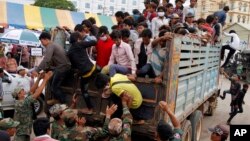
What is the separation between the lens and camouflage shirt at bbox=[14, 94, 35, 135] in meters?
4.71

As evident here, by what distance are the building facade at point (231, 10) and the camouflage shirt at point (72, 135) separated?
198 feet

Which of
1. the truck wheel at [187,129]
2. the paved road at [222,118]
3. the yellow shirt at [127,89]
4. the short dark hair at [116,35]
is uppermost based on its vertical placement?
the short dark hair at [116,35]

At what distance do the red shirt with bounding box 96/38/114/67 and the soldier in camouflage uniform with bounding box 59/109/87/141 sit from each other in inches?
62.0

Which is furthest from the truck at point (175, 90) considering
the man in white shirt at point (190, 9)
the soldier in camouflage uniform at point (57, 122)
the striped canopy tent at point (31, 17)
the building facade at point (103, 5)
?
the building facade at point (103, 5)

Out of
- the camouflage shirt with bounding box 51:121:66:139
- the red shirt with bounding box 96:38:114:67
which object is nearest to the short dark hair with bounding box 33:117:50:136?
the camouflage shirt with bounding box 51:121:66:139

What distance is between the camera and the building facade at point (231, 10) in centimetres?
6562

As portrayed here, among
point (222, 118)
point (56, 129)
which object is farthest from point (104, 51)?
point (222, 118)

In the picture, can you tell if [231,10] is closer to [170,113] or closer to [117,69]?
[117,69]

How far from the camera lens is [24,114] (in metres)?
4.76

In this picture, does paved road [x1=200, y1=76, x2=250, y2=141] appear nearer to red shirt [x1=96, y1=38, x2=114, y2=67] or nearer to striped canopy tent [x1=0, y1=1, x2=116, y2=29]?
red shirt [x1=96, y1=38, x2=114, y2=67]

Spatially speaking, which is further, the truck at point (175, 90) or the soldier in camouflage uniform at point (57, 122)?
the truck at point (175, 90)

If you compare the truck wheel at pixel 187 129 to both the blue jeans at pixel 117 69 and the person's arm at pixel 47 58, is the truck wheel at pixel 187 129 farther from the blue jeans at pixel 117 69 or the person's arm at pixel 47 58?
the person's arm at pixel 47 58

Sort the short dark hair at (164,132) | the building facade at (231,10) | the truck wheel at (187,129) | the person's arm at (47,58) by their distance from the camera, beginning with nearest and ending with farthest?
the short dark hair at (164,132)
the person's arm at (47,58)
the truck wheel at (187,129)
the building facade at (231,10)

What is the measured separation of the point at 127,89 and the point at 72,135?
3.20 ft
